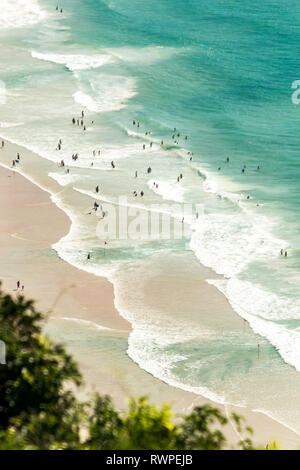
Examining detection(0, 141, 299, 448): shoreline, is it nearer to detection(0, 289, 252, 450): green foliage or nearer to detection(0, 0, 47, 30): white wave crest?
detection(0, 289, 252, 450): green foliage

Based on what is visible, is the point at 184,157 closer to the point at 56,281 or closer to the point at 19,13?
the point at 56,281

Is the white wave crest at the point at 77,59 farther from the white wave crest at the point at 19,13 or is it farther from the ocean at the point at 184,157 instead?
the white wave crest at the point at 19,13

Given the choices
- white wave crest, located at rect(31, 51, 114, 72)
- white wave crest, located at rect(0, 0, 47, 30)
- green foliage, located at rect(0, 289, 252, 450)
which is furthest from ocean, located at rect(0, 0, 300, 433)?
green foliage, located at rect(0, 289, 252, 450)

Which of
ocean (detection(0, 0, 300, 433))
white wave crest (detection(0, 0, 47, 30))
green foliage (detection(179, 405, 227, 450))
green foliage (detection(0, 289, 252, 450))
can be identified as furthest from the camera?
white wave crest (detection(0, 0, 47, 30))

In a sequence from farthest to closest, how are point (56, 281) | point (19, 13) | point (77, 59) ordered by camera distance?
point (19, 13), point (77, 59), point (56, 281)

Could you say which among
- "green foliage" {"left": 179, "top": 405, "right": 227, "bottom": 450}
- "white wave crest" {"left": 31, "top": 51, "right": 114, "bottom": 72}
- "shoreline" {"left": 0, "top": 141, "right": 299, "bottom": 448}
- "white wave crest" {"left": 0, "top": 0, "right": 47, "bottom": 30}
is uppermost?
"green foliage" {"left": 179, "top": 405, "right": 227, "bottom": 450}

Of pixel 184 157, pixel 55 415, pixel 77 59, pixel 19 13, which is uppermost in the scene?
pixel 55 415

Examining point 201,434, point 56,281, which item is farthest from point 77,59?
point 201,434
